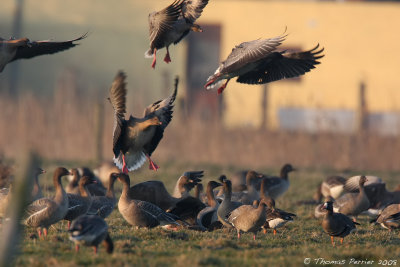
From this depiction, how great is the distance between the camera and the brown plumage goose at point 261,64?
1123 centimetres

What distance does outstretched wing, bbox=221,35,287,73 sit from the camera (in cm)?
1116

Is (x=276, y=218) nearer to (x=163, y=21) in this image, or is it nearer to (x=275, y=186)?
(x=163, y=21)

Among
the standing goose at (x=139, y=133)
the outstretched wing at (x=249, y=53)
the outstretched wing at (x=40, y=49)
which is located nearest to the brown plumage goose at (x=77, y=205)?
the standing goose at (x=139, y=133)

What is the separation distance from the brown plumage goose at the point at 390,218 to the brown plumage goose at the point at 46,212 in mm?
5022

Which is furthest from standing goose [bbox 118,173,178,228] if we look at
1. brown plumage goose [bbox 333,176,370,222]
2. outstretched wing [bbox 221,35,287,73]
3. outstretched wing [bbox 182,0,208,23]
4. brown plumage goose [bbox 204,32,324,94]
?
brown plumage goose [bbox 333,176,370,222]

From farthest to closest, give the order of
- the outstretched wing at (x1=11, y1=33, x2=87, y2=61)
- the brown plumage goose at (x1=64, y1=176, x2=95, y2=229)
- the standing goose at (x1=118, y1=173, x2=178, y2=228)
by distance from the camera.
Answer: the outstretched wing at (x1=11, y1=33, x2=87, y2=61) < the brown plumage goose at (x1=64, y1=176, x2=95, y2=229) < the standing goose at (x1=118, y1=173, x2=178, y2=228)

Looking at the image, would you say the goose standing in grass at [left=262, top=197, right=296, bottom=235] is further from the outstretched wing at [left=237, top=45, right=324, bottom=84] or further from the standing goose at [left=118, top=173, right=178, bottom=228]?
the outstretched wing at [left=237, top=45, right=324, bottom=84]

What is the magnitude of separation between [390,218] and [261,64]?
3.35 meters

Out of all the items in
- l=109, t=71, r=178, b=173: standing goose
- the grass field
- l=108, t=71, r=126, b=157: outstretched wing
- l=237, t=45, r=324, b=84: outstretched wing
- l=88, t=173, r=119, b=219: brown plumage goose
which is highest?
l=237, t=45, r=324, b=84: outstretched wing

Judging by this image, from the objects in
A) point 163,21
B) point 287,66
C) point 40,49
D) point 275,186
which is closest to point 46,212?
point 163,21

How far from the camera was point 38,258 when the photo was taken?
8.34 meters

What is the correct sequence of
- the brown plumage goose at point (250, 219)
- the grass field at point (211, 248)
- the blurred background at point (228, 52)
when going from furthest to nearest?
the blurred background at point (228, 52)
the brown plumage goose at point (250, 219)
the grass field at point (211, 248)

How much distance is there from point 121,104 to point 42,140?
15102 millimetres

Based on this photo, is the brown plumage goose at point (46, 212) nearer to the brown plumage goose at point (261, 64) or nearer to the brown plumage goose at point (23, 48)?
the brown plumage goose at point (23, 48)
